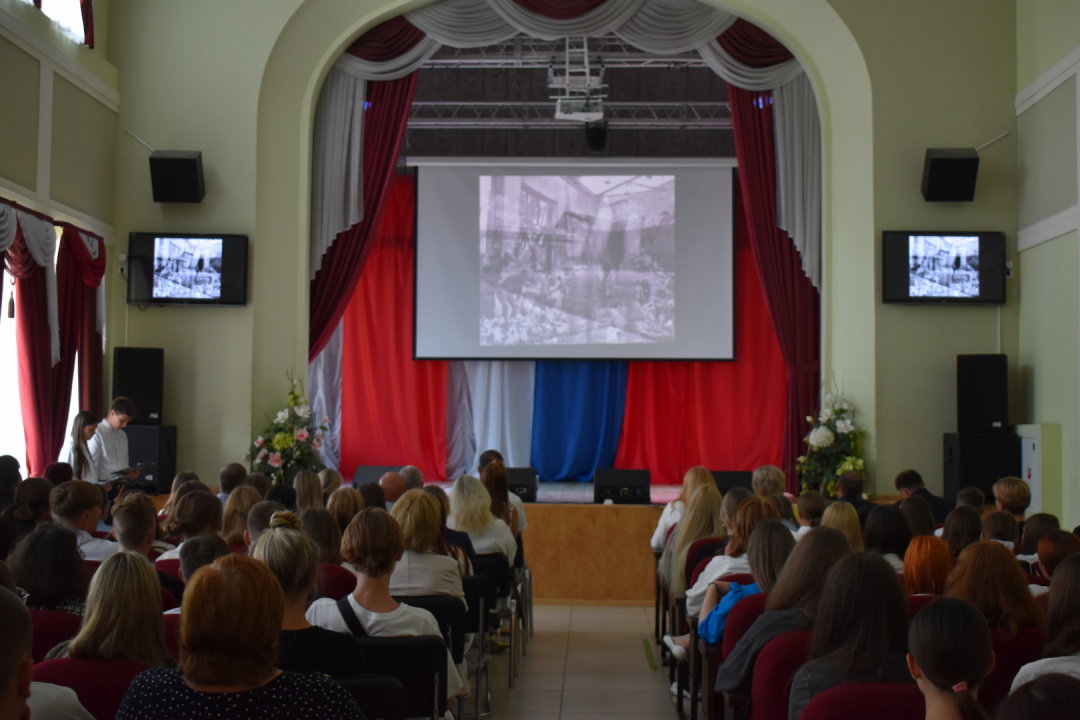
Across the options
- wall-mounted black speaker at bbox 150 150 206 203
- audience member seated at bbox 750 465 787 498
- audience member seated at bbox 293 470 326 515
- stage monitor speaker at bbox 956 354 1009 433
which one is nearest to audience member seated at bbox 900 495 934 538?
audience member seated at bbox 750 465 787 498

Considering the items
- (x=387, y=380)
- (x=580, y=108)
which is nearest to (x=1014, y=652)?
(x=580, y=108)

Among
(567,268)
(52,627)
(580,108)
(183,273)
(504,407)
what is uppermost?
(580,108)

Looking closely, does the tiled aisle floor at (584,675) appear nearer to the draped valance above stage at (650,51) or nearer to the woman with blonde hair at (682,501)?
the woman with blonde hair at (682,501)

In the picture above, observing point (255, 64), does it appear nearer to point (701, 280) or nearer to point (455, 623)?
point (701, 280)

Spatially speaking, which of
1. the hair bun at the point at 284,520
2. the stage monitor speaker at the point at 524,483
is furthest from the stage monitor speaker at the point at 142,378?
the hair bun at the point at 284,520

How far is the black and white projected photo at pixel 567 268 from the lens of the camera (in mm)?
10797

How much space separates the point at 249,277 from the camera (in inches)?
336

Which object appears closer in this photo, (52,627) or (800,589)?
(52,627)

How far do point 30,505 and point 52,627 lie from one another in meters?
2.04

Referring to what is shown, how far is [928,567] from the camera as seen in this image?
3.22m

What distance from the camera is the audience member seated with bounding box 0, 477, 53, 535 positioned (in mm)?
4438

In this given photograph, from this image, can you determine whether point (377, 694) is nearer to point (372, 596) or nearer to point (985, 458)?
point (372, 596)

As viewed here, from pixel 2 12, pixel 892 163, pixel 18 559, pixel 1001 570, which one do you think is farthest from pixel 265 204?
pixel 1001 570

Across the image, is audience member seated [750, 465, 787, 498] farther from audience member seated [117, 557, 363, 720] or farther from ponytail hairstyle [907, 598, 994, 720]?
audience member seated [117, 557, 363, 720]
